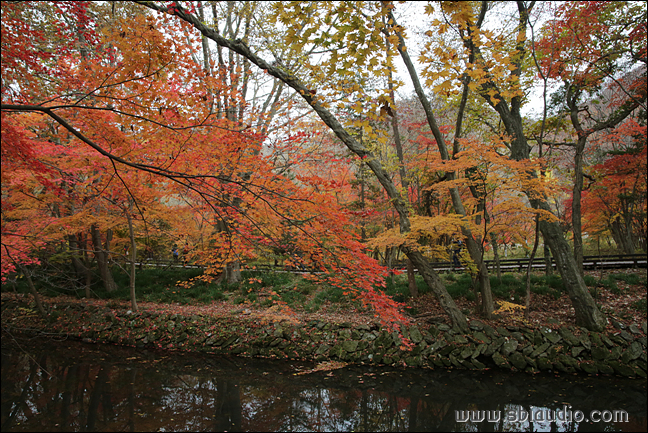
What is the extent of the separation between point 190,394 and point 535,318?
24.0 feet

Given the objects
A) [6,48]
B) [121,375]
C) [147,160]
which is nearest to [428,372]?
[121,375]

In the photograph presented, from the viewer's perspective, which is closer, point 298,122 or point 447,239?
point 298,122

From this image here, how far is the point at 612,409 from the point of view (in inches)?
191

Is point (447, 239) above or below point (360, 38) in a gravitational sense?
below

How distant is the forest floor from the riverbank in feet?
0.32

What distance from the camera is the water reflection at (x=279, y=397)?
4.59 metres

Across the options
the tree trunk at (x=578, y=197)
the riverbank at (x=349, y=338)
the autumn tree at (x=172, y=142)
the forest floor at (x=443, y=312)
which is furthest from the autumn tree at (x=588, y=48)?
the autumn tree at (x=172, y=142)

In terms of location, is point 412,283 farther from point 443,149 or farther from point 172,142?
point 172,142

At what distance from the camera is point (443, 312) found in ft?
26.4

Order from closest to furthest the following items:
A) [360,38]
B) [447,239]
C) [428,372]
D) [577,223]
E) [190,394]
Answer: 1. [360,38]
2. [190,394]
3. [428,372]
4. [577,223]
5. [447,239]

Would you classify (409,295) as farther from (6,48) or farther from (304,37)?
(6,48)

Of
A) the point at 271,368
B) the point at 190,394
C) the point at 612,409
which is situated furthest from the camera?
the point at 271,368

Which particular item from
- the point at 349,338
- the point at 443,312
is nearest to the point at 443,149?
the point at 443,312

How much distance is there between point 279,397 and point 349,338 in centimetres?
240
